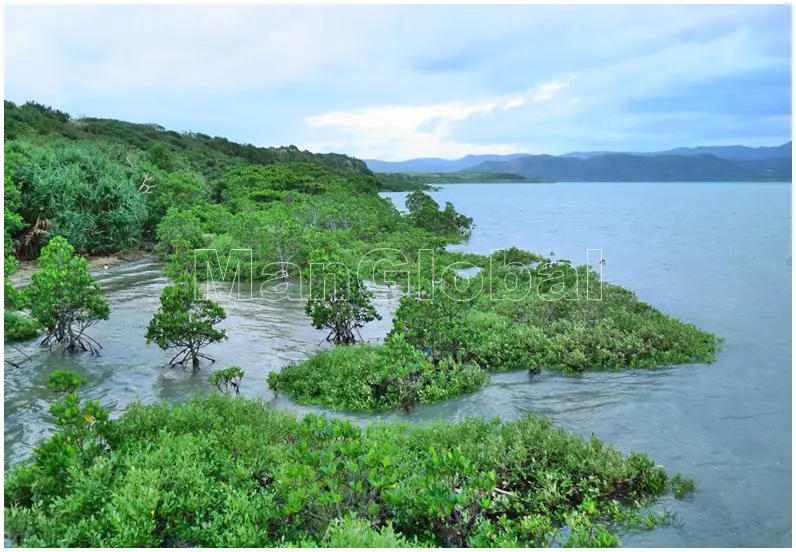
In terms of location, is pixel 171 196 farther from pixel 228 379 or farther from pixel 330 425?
pixel 330 425

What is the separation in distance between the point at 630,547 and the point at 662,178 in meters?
206

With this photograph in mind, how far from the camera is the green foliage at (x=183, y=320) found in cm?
1297

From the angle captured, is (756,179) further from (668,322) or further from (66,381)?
(66,381)

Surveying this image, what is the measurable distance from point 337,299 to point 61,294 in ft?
20.3

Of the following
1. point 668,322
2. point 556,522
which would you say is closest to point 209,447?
point 556,522

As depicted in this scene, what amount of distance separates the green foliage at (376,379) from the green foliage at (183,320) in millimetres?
2057

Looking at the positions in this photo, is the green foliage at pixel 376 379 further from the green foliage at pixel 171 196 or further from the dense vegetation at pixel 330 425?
the green foliage at pixel 171 196

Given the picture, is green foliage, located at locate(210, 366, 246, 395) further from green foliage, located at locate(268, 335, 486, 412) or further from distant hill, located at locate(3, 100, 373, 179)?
distant hill, located at locate(3, 100, 373, 179)

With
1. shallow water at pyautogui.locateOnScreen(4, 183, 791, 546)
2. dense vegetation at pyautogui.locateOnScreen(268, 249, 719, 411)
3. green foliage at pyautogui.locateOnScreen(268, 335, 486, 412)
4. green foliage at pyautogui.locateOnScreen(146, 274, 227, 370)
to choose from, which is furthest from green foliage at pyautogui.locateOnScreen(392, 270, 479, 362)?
green foliage at pyautogui.locateOnScreen(146, 274, 227, 370)

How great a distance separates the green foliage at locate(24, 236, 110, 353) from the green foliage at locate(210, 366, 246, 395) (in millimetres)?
3905

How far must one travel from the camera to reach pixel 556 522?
23.6 feet

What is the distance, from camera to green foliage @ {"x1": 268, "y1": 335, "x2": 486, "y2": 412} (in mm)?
10930

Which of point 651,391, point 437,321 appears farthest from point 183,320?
point 651,391

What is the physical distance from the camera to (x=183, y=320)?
42.6 feet
